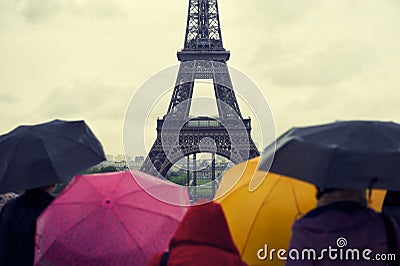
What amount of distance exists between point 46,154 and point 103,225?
31.3 inches

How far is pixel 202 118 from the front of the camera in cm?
3559

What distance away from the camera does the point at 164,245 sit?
4.64 m

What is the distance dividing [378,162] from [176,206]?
1647mm

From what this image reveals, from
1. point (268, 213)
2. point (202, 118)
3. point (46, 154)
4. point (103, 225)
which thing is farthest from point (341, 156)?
point (202, 118)

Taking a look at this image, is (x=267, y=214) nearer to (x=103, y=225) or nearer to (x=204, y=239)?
(x=103, y=225)

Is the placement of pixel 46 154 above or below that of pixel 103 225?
above

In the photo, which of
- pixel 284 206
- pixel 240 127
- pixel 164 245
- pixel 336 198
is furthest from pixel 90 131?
pixel 240 127

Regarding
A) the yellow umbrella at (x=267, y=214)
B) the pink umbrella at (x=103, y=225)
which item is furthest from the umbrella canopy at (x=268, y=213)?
the pink umbrella at (x=103, y=225)

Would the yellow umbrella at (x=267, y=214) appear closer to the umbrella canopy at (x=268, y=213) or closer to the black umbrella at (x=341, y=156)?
the umbrella canopy at (x=268, y=213)

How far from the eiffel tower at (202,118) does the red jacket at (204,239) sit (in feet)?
93.5

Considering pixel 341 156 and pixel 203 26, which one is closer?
pixel 341 156

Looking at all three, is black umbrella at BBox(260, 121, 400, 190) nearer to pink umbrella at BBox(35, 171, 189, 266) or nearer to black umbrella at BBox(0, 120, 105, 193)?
pink umbrella at BBox(35, 171, 189, 266)

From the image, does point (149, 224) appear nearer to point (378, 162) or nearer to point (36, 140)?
point (36, 140)

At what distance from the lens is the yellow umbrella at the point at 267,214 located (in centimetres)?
466
